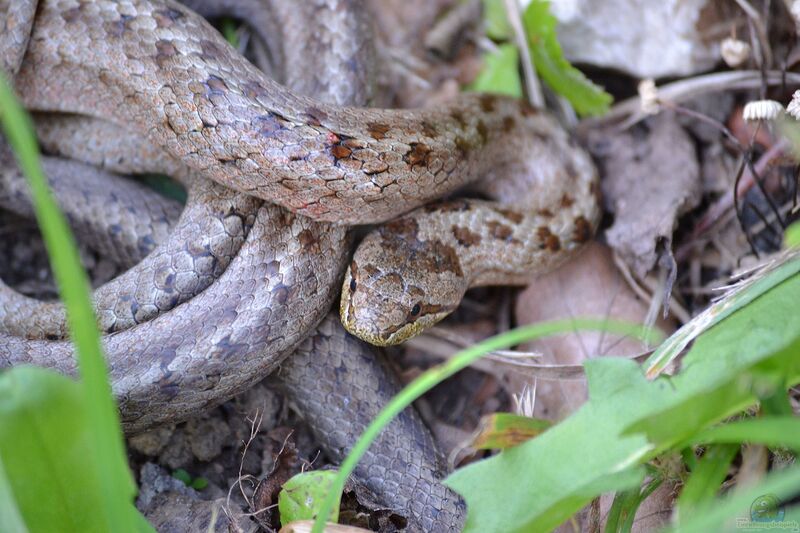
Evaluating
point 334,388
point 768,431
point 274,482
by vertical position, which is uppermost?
point 768,431

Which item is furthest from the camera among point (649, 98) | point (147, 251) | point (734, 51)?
point (734, 51)

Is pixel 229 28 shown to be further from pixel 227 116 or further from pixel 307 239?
pixel 307 239

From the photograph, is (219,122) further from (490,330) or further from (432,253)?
(490,330)

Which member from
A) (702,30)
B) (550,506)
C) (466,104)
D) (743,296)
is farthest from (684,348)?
(702,30)

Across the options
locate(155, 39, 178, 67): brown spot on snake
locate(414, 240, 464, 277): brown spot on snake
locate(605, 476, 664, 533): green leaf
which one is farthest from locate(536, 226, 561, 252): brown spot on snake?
locate(155, 39, 178, 67): brown spot on snake

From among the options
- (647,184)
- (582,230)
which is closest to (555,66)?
(647,184)
